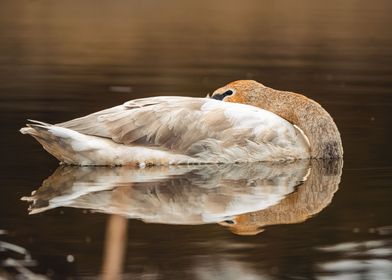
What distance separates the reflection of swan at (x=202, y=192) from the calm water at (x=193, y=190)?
0.02 meters

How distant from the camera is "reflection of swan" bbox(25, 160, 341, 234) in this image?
9.44 metres

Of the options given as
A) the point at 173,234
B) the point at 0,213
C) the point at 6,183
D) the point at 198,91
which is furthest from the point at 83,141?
the point at 198,91

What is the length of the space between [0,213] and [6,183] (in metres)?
1.48

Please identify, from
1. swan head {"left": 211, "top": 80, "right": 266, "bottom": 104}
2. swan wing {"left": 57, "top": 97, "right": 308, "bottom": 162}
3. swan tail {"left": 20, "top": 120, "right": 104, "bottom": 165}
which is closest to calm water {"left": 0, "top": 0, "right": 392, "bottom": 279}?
swan tail {"left": 20, "top": 120, "right": 104, "bottom": 165}

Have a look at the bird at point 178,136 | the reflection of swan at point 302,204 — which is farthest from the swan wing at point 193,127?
the reflection of swan at point 302,204

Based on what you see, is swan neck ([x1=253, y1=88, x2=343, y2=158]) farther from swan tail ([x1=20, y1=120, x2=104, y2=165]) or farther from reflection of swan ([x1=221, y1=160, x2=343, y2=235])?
swan tail ([x1=20, y1=120, x2=104, y2=165])

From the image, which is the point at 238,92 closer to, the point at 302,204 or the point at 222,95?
the point at 222,95

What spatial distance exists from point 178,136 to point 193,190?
1.58 metres

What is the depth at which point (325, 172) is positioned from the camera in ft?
39.3

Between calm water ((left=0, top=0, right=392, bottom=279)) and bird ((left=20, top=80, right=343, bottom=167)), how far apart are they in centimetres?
22

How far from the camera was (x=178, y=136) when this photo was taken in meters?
12.1

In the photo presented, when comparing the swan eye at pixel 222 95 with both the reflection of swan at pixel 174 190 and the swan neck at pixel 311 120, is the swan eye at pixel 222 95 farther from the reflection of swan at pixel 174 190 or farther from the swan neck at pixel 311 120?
the reflection of swan at pixel 174 190

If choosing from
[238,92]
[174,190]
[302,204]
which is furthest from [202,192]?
[238,92]

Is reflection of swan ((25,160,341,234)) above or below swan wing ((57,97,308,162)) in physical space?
below
